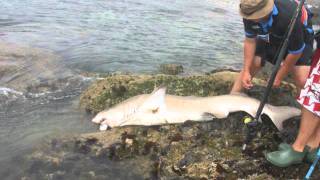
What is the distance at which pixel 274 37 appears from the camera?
20.1 ft

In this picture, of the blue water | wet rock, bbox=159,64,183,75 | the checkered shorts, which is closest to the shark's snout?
the checkered shorts

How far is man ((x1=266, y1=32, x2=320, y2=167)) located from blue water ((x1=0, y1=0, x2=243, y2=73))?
244 inches

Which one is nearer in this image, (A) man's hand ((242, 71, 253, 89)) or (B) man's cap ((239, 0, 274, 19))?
(B) man's cap ((239, 0, 274, 19))

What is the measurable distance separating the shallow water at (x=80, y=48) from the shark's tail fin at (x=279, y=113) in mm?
2798

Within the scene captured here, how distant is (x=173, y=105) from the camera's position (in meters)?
6.44

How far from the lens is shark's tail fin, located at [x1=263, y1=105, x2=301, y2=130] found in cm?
587

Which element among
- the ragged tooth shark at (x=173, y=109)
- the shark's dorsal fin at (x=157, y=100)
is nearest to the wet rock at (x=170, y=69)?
the ragged tooth shark at (x=173, y=109)

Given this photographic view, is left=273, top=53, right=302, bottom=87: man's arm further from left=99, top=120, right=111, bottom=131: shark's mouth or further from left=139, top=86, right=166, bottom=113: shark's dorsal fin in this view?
left=99, top=120, right=111, bottom=131: shark's mouth

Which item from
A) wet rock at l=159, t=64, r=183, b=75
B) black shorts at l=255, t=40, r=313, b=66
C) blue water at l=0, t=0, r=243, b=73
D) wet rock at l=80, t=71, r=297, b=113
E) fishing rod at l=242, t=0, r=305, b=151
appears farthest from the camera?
blue water at l=0, t=0, r=243, b=73

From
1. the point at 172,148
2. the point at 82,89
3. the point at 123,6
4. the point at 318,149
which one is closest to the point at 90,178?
the point at 172,148

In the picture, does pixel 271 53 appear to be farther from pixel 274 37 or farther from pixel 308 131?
pixel 308 131

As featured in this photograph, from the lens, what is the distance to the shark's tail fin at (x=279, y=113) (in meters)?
5.87

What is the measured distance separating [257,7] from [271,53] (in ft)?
3.87

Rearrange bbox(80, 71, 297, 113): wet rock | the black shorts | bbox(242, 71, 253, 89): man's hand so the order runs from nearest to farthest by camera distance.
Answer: the black shorts
bbox(242, 71, 253, 89): man's hand
bbox(80, 71, 297, 113): wet rock
